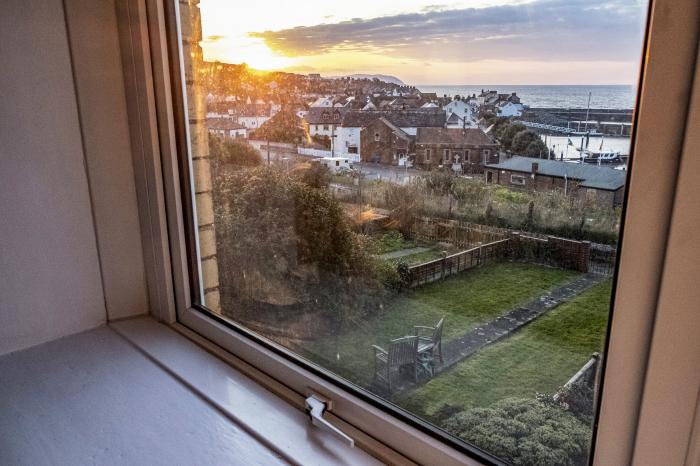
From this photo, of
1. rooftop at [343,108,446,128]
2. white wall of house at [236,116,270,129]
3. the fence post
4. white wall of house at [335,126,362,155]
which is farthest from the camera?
white wall of house at [236,116,270,129]

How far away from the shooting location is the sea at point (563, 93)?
51 cm

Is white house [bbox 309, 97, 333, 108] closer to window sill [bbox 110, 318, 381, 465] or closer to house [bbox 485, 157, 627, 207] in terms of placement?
house [bbox 485, 157, 627, 207]

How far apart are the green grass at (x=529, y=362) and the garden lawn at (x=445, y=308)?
0.13 feet

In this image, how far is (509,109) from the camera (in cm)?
61

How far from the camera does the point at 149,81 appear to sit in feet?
3.47

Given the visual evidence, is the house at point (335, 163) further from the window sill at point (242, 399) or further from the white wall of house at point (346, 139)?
the window sill at point (242, 399)

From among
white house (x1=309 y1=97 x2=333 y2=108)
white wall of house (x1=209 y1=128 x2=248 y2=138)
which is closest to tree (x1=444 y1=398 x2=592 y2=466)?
white house (x1=309 y1=97 x2=333 y2=108)

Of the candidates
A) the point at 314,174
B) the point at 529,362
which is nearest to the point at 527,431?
the point at 529,362

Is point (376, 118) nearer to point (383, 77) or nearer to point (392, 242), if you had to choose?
point (383, 77)

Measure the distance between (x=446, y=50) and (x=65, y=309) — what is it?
1006mm

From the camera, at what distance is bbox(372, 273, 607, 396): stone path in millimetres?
583

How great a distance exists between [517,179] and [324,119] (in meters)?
0.37

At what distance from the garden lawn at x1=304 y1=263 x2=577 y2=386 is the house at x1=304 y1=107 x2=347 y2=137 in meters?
0.30

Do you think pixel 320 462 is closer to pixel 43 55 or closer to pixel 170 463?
pixel 170 463
